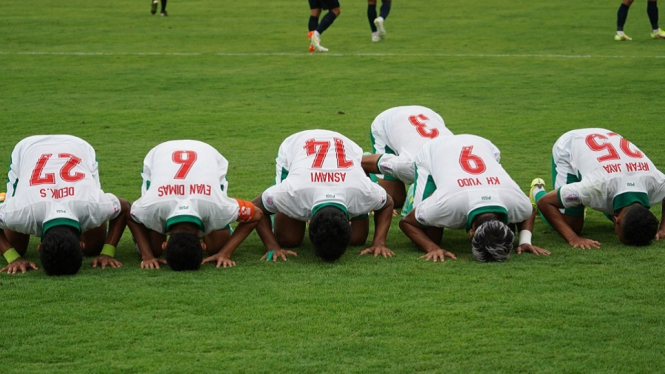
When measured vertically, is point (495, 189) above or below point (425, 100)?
above

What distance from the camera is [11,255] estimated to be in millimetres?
6230

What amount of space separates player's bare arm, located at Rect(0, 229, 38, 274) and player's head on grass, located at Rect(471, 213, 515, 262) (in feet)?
9.65

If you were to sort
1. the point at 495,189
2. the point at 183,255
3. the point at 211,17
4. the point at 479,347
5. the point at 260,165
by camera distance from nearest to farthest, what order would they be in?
the point at 479,347
the point at 183,255
the point at 495,189
the point at 260,165
the point at 211,17

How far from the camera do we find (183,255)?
596 cm

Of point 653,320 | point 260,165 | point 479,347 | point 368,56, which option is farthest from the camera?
point 368,56

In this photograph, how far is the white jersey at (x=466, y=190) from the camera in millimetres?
6289

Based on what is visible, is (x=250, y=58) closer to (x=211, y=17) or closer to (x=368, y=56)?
(x=368, y=56)

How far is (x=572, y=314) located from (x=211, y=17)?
1954 centimetres

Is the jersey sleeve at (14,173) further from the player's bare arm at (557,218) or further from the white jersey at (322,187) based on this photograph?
the player's bare arm at (557,218)

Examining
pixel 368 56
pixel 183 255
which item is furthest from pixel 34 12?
pixel 183 255

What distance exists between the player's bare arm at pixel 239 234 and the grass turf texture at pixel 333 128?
19 centimetres

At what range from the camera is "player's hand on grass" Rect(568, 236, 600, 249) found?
6.67 m

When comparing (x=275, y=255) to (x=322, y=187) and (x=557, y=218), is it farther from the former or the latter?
(x=557, y=218)

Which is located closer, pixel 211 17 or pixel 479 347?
pixel 479 347
